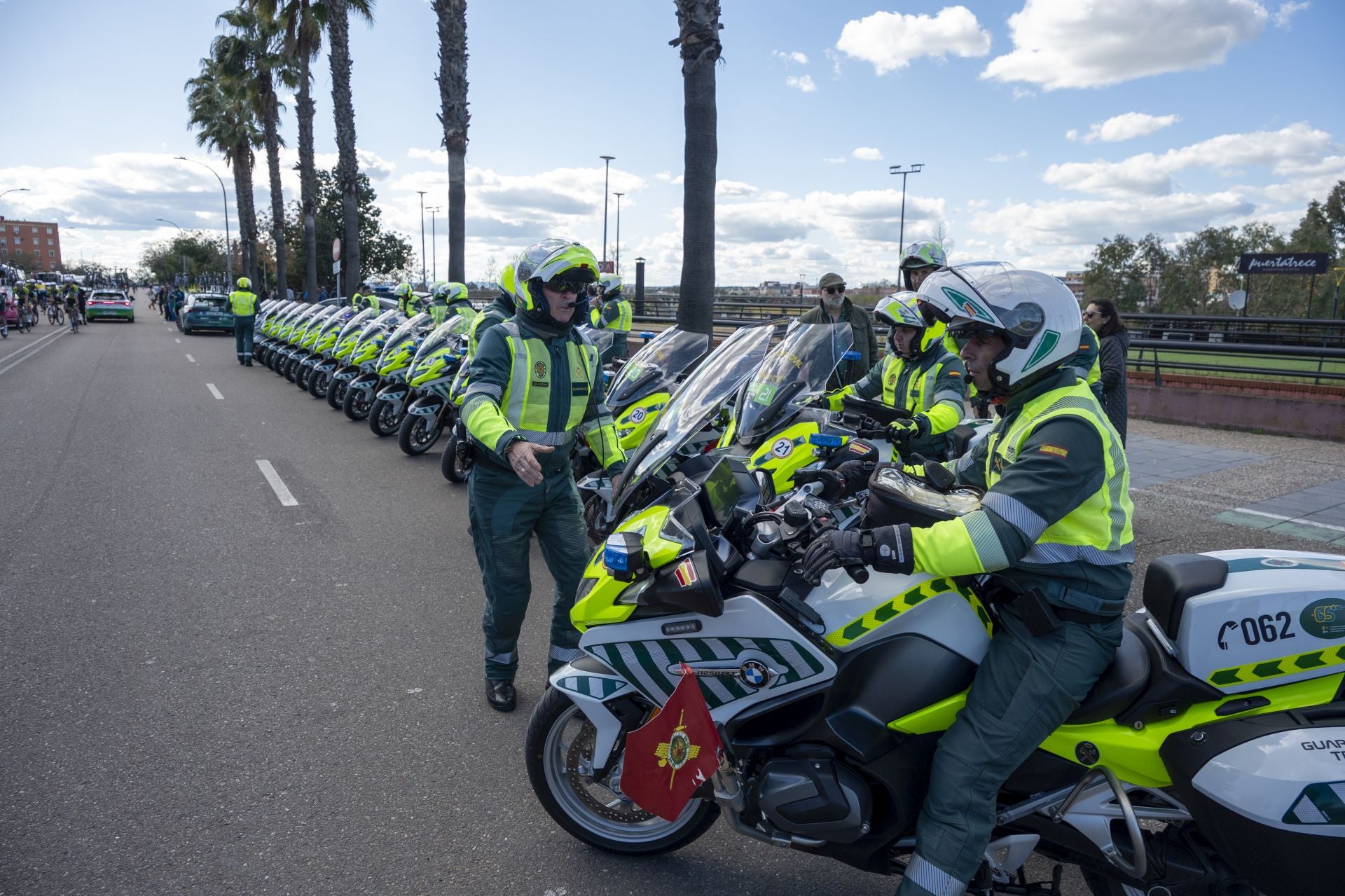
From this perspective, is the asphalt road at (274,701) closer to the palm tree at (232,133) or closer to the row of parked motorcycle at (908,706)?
the row of parked motorcycle at (908,706)

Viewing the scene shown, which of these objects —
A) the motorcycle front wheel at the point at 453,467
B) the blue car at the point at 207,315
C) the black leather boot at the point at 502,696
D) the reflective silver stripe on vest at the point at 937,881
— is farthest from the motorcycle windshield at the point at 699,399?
the blue car at the point at 207,315

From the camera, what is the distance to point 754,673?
247 cm

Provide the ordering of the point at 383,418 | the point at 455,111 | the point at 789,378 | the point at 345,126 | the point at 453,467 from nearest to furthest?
the point at 789,378 < the point at 453,467 < the point at 383,418 < the point at 455,111 < the point at 345,126

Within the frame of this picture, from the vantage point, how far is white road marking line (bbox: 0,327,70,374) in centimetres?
1916

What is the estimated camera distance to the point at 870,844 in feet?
7.98

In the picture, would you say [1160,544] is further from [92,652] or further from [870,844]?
[92,652]

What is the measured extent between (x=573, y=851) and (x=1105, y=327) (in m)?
6.20

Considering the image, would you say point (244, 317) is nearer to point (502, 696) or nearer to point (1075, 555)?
point (502, 696)

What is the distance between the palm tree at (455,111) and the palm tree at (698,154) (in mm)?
10158

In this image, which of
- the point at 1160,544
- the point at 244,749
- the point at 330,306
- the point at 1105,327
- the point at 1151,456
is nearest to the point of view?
the point at 244,749

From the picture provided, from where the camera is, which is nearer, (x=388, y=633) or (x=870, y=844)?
(x=870, y=844)

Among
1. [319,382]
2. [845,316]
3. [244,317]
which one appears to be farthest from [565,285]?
[244,317]

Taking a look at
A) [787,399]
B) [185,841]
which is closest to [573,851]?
[185,841]

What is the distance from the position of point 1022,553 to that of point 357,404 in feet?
37.3
